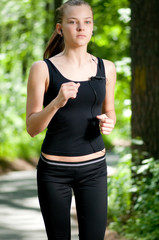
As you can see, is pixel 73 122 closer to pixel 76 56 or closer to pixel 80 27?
pixel 76 56

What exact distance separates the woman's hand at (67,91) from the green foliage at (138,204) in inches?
99.5

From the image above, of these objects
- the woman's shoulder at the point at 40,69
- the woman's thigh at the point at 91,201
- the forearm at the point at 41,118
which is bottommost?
the woman's thigh at the point at 91,201

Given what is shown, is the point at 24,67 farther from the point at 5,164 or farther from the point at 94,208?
the point at 94,208

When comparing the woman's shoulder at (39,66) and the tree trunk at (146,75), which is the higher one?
the woman's shoulder at (39,66)

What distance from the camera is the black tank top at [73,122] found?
2846 mm

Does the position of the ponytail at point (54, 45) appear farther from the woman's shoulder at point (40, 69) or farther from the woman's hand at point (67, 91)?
the woman's hand at point (67, 91)

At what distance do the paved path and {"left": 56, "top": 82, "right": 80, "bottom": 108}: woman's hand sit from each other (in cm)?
337

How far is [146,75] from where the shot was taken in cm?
598

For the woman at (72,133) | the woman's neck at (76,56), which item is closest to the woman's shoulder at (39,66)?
the woman at (72,133)

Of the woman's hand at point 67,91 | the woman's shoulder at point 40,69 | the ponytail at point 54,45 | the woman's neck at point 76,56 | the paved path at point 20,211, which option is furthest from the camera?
the paved path at point 20,211

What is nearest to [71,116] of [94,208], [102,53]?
[94,208]

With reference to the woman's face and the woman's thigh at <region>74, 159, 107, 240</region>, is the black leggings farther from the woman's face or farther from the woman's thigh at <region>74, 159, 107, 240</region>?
the woman's face

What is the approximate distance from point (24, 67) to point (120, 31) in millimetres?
9783

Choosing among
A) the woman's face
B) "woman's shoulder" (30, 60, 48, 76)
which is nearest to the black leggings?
"woman's shoulder" (30, 60, 48, 76)
